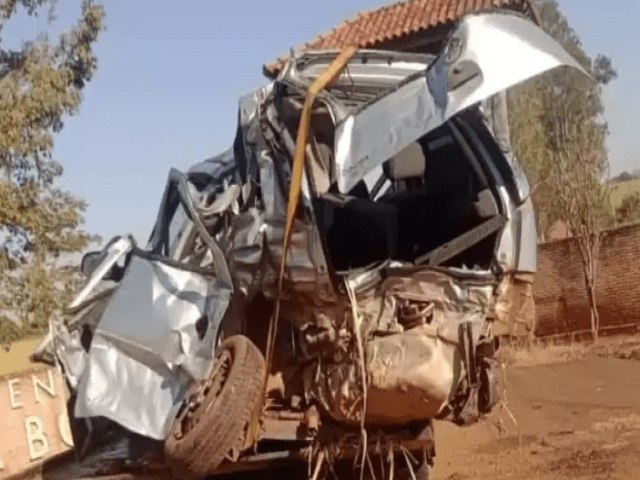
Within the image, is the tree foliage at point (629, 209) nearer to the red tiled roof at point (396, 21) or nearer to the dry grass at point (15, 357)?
the red tiled roof at point (396, 21)

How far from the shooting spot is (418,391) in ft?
16.8

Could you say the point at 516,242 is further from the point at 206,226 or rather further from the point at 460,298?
the point at 206,226

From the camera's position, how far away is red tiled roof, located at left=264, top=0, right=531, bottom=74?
1725cm

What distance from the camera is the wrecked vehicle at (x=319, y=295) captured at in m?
4.90

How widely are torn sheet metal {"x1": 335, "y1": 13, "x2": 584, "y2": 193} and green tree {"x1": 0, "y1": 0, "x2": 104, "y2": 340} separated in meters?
12.0

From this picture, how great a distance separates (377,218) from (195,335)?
49.6 inches

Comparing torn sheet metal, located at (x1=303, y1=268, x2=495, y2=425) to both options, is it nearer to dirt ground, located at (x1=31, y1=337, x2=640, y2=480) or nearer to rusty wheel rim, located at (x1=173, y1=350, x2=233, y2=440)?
rusty wheel rim, located at (x1=173, y1=350, x2=233, y2=440)

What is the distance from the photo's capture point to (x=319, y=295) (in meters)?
5.14

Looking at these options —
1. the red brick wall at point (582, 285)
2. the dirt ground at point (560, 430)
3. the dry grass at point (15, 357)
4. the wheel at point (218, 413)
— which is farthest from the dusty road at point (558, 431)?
the dry grass at point (15, 357)

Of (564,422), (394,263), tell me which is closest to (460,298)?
(394,263)

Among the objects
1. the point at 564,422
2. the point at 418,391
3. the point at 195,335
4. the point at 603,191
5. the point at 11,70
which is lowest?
the point at 564,422

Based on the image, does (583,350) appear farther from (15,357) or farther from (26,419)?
(15,357)

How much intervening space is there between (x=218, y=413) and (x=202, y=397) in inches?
6.7

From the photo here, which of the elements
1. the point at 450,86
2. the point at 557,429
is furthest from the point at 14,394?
the point at 450,86
